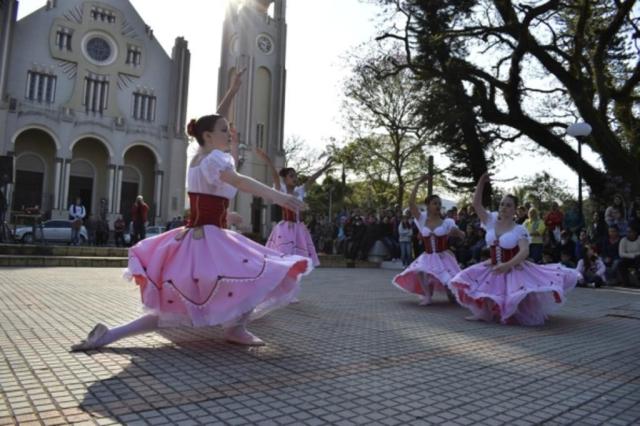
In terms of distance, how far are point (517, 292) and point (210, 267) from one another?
405cm

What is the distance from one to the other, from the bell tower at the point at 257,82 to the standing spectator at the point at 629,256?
110 ft

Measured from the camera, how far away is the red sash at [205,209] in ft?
13.7

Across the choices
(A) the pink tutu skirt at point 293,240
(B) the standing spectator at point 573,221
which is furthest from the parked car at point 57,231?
(B) the standing spectator at point 573,221

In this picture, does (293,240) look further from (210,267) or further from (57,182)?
(57,182)

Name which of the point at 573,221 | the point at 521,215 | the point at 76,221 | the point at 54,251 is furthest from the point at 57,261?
the point at 573,221

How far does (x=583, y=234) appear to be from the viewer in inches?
534

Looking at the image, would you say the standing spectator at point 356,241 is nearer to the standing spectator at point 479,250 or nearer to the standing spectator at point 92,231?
the standing spectator at point 479,250

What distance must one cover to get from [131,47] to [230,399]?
4070cm

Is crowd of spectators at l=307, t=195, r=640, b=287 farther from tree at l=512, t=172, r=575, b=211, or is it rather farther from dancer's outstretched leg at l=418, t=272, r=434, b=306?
tree at l=512, t=172, r=575, b=211

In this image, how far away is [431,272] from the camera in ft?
24.7

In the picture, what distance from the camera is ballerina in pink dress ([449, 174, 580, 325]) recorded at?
246 inches

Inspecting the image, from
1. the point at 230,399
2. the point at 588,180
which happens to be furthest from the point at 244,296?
the point at 588,180

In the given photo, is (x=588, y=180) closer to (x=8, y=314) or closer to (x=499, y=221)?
(x=499, y=221)

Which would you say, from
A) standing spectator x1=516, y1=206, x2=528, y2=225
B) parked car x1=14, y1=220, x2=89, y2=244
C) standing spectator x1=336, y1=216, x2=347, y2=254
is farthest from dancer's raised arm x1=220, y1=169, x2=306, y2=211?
parked car x1=14, y1=220, x2=89, y2=244
